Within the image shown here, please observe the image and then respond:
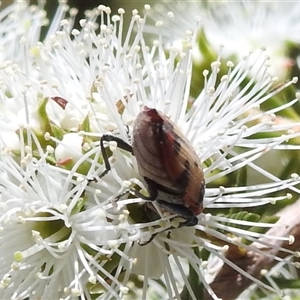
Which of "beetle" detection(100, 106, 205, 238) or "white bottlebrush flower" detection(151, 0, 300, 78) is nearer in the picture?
"beetle" detection(100, 106, 205, 238)

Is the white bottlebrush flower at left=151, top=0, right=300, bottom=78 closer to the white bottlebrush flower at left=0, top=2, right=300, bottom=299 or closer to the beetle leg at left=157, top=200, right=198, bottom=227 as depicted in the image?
the white bottlebrush flower at left=0, top=2, right=300, bottom=299

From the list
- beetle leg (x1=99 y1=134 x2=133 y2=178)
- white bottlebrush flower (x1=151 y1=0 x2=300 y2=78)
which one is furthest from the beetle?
white bottlebrush flower (x1=151 y1=0 x2=300 y2=78)

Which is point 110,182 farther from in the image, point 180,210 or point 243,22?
point 243,22

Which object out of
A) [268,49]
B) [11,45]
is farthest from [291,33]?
[11,45]

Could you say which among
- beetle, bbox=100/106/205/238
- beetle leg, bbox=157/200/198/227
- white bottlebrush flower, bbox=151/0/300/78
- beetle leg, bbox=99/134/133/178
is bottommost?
beetle leg, bbox=157/200/198/227

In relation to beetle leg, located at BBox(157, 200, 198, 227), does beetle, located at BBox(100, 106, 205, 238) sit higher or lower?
higher

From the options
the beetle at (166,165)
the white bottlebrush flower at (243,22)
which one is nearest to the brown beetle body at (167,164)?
the beetle at (166,165)
